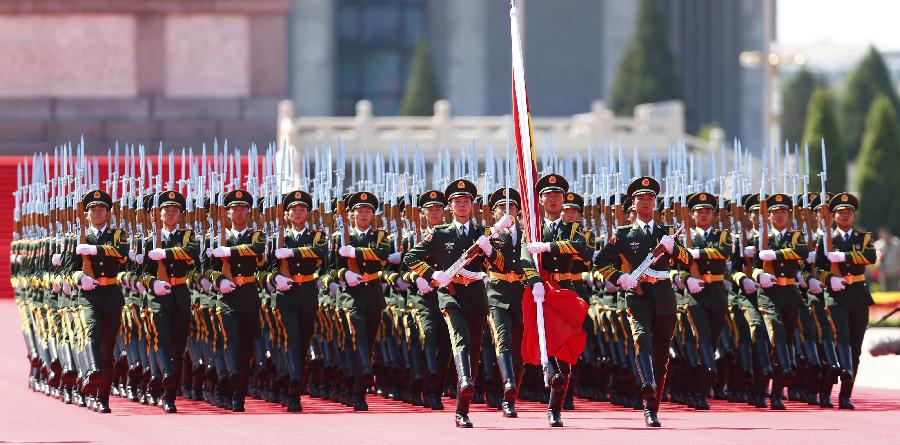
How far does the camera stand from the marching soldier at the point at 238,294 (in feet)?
58.3

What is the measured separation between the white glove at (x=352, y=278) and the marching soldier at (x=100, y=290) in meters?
1.85

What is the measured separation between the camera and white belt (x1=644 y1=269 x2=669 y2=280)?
16.1 metres

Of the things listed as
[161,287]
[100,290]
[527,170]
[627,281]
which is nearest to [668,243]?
[627,281]

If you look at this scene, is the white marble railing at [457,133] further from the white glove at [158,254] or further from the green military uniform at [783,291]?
the white glove at [158,254]

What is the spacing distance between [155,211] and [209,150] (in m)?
27.4

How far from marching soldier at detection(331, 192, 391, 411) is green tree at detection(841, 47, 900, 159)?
52094mm

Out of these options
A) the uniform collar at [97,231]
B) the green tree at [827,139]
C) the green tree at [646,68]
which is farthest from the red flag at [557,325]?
the green tree at [646,68]

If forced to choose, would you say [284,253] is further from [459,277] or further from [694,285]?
[694,285]

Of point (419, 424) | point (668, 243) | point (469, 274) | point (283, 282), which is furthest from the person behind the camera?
point (283, 282)

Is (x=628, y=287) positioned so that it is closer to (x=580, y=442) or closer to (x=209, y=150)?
(x=580, y=442)

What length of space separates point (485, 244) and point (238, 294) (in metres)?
2.71

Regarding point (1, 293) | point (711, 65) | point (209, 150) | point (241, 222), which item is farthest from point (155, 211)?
point (711, 65)

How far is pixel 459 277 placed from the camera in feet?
53.3

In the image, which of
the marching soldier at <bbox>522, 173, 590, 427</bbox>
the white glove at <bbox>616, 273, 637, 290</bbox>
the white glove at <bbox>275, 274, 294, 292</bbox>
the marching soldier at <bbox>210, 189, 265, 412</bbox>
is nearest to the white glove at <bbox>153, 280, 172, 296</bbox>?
the marching soldier at <bbox>210, 189, 265, 412</bbox>
